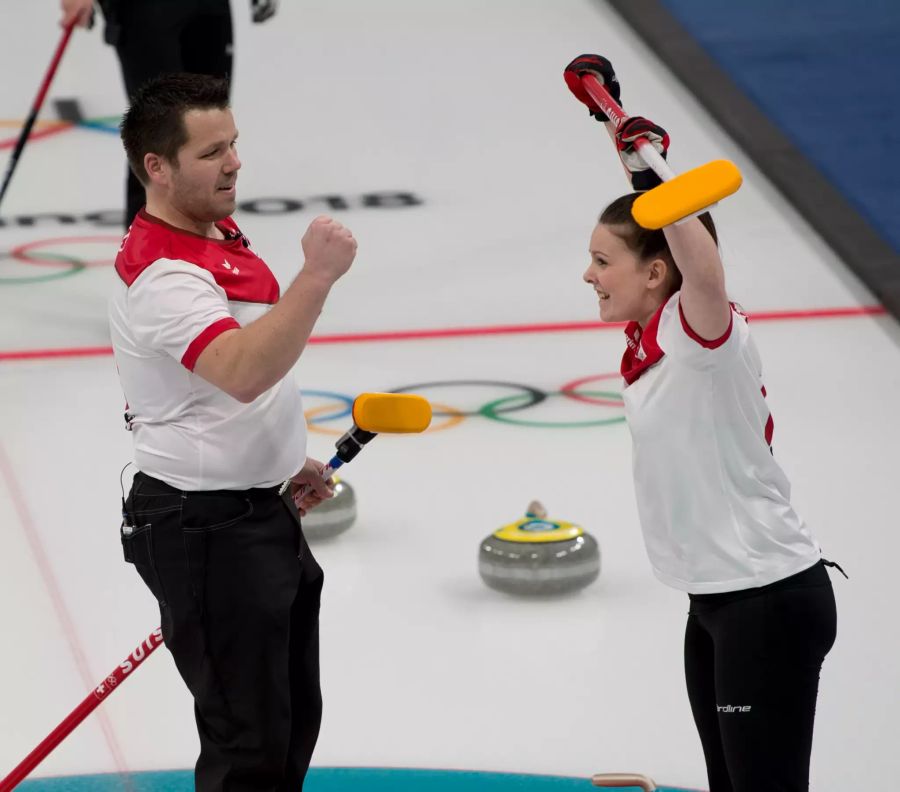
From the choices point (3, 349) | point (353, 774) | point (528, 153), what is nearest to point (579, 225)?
point (528, 153)

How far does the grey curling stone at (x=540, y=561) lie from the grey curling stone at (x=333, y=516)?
0.38 meters

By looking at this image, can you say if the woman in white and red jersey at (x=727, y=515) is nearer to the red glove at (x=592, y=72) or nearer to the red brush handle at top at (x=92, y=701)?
the red glove at (x=592, y=72)

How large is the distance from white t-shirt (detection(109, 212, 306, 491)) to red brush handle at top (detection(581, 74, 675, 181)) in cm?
49

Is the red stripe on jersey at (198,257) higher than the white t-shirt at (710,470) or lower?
higher

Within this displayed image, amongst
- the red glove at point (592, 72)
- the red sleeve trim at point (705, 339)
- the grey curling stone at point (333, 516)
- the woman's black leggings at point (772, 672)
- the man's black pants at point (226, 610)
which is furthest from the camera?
the grey curling stone at point (333, 516)

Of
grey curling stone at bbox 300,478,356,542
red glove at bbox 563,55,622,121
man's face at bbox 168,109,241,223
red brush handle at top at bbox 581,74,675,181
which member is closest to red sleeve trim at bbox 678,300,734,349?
red brush handle at top at bbox 581,74,675,181

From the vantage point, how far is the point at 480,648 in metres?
3.15

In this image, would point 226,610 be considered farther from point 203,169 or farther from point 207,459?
point 203,169

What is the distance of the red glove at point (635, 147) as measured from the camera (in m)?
1.99

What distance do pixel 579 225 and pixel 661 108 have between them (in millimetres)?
1135

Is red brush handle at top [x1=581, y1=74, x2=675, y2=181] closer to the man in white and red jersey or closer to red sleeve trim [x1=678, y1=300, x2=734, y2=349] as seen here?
red sleeve trim [x1=678, y1=300, x2=734, y2=349]

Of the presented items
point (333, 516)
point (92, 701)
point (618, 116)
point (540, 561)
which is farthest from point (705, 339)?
point (333, 516)

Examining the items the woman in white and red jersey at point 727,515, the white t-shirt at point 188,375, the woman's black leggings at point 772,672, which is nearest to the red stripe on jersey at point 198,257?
the white t-shirt at point 188,375

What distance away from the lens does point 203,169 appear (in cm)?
209
